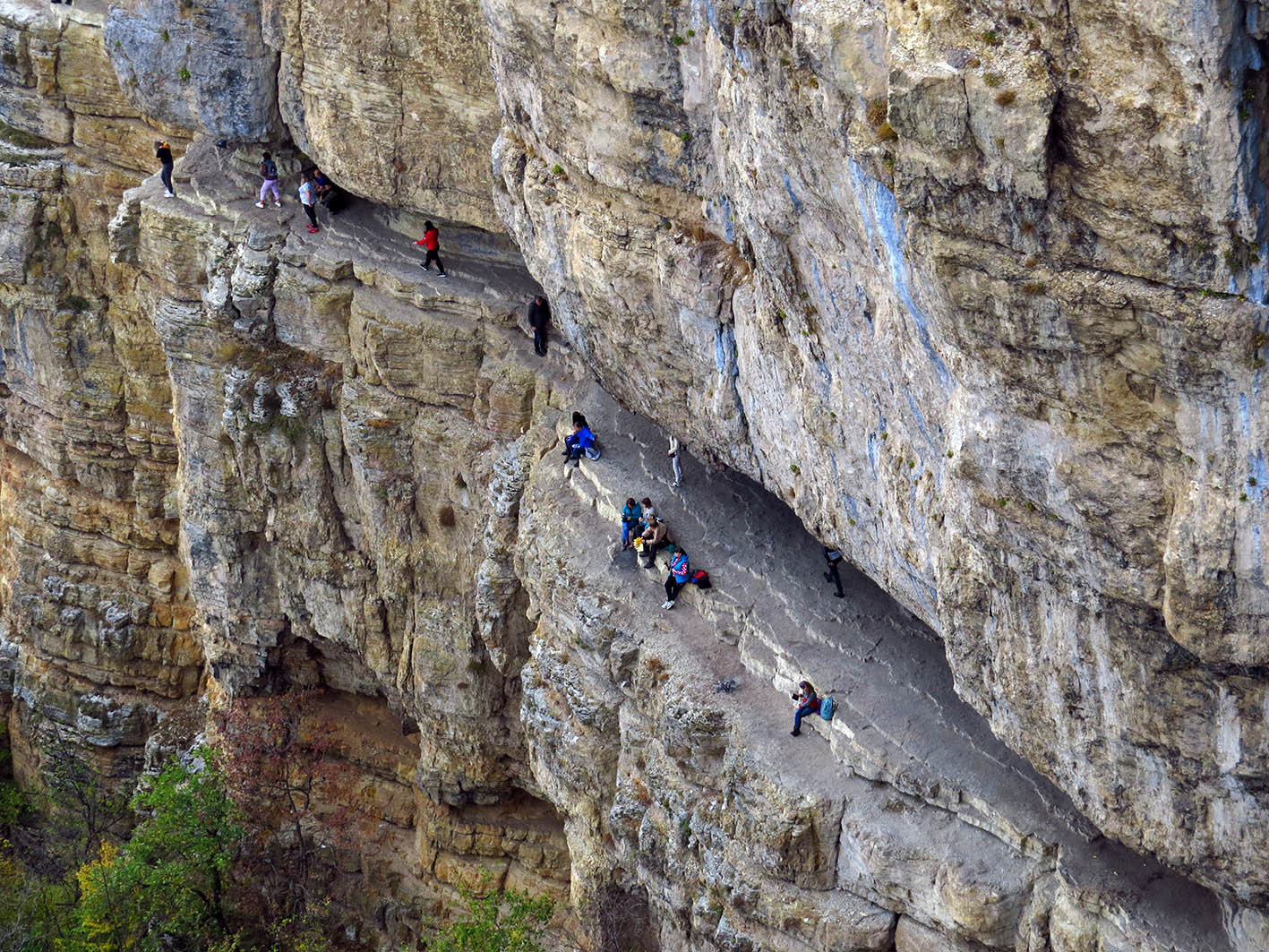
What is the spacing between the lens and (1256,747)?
1930cm

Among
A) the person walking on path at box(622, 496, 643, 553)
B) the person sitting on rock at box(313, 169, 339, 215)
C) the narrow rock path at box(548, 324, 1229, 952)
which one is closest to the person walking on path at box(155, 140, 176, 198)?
the person sitting on rock at box(313, 169, 339, 215)

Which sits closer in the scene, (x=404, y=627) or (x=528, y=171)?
(x=528, y=171)

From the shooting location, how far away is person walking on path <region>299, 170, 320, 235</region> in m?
36.6

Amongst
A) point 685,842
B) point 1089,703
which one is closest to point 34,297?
point 685,842

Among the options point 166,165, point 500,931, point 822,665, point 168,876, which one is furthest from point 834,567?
point 166,165

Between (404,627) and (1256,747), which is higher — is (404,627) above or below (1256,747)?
below

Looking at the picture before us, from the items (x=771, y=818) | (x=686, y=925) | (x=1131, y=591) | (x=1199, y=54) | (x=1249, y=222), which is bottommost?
(x=686, y=925)

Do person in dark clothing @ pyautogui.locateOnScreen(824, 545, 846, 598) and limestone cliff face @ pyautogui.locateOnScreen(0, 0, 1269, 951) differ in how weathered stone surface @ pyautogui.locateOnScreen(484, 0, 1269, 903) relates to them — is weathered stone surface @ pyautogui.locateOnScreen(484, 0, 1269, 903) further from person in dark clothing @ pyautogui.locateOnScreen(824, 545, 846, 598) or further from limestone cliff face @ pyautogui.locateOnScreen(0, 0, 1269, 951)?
person in dark clothing @ pyautogui.locateOnScreen(824, 545, 846, 598)

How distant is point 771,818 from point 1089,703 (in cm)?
648

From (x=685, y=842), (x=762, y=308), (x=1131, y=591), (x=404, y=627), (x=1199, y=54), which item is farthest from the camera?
(x=404, y=627)

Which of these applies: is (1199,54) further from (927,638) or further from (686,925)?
(686,925)

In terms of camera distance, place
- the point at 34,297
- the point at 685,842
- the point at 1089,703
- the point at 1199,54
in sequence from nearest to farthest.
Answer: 1. the point at 1199,54
2. the point at 1089,703
3. the point at 685,842
4. the point at 34,297

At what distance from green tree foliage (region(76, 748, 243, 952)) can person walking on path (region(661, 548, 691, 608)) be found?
13.8 metres

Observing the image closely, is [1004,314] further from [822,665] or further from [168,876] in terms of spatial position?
[168,876]
